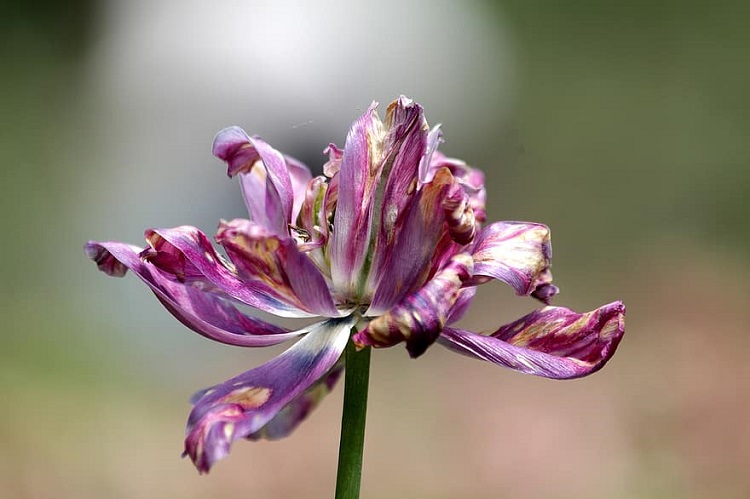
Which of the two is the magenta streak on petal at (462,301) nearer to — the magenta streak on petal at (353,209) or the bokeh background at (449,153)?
the magenta streak on petal at (353,209)

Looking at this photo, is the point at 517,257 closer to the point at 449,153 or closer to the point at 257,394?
the point at 257,394

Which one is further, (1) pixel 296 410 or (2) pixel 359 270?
Answer: (1) pixel 296 410

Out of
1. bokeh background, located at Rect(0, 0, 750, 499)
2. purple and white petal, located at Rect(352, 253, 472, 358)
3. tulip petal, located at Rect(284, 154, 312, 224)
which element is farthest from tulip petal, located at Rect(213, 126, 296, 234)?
bokeh background, located at Rect(0, 0, 750, 499)

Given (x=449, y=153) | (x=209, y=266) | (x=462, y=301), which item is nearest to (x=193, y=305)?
(x=209, y=266)

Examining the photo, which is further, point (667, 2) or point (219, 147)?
point (667, 2)

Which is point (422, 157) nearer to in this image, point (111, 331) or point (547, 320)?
point (547, 320)

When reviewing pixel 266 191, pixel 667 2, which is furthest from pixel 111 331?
pixel 667 2

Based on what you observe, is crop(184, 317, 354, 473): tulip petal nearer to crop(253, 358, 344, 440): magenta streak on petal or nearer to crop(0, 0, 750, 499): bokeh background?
crop(253, 358, 344, 440): magenta streak on petal
